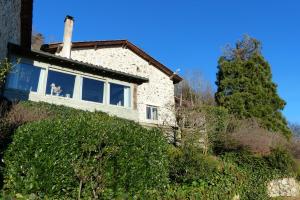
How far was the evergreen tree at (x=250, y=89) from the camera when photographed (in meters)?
22.8

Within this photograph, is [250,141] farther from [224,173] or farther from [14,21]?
[14,21]

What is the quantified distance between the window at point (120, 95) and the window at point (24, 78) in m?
3.98

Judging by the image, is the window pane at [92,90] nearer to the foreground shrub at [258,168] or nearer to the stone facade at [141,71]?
the stone facade at [141,71]

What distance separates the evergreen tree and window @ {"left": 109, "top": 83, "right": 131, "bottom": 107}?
8405mm

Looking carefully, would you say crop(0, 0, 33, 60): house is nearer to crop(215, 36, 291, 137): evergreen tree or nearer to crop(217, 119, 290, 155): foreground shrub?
crop(217, 119, 290, 155): foreground shrub

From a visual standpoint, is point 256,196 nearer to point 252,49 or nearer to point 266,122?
point 266,122

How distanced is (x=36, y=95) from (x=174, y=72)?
47.0 feet

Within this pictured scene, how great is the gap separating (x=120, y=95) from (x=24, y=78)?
5.15 m

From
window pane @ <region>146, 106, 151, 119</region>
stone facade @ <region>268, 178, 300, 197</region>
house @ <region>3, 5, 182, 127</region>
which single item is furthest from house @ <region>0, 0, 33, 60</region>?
stone facade @ <region>268, 178, 300, 197</region>

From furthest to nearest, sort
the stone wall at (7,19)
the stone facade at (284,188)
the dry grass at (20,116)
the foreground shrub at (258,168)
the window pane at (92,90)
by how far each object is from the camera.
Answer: the window pane at (92,90), the stone facade at (284,188), the foreground shrub at (258,168), the stone wall at (7,19), the dry grass at (20,116)

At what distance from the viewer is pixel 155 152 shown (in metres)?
8.86

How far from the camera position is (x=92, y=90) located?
54.7ft

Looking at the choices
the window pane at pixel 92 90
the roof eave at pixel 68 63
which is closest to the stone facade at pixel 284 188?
the roof eave at pixel 68 63

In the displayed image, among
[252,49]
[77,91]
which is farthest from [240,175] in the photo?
[252,49]
